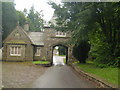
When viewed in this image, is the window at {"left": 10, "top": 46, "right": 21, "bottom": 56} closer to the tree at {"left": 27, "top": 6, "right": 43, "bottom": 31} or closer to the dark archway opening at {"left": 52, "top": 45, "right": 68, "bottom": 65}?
the dark archway opening at {"left": 52, "top": 45, "right": 68, "bottom": 65}

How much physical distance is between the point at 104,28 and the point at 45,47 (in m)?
14.9

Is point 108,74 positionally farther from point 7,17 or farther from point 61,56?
point 61,56

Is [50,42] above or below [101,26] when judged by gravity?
below

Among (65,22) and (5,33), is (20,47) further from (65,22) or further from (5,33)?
(65,22)

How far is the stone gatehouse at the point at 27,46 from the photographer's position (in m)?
29.6

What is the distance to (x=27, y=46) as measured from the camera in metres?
29.9

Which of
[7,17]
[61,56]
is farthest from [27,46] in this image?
[61,56]

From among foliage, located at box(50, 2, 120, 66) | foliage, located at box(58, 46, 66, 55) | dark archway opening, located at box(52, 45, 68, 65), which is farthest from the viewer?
foliage, located at box(58, 46, 66, 55)

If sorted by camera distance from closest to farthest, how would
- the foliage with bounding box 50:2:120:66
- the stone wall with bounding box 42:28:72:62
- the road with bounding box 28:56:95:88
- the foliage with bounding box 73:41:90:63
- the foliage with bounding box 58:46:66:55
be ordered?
the road with bounding box 28:56:95:88
the foliage with bounding box 50:2:120:66
the foliage with bounding box 73:41:90:63
the stone wall with bounding box 42:28:72:62
the foliage with bounding box 58:46:66:55

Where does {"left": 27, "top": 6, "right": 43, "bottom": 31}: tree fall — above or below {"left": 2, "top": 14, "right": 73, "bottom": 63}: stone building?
above

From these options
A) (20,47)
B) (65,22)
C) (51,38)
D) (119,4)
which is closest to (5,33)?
(20,47)

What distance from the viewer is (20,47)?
2958cm

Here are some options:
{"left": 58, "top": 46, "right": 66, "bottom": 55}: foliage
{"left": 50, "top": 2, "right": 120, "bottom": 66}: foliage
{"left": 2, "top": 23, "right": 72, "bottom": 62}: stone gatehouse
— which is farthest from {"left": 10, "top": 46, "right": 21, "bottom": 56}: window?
{"left": 58, "top": 46, "right": 66, "bottom": 55}: foliage

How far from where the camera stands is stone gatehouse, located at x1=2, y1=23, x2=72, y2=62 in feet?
97.2
